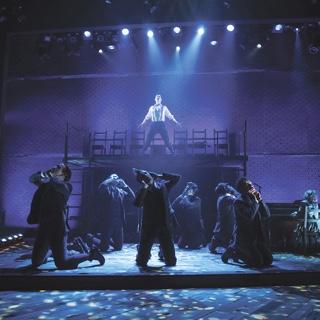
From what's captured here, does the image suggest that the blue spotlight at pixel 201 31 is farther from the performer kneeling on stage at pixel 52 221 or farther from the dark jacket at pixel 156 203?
the performer kneeling on stage at pixel 52 221

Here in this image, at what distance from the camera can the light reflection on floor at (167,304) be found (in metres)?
3.80

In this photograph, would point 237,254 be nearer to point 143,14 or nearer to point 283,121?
point 143,14

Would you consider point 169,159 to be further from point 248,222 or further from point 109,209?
point 248,222

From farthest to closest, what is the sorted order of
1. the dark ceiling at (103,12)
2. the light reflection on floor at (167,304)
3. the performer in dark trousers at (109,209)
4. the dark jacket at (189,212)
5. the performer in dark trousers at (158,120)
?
the performer in dark trousers at (158,120) → the dark jacket at (189,212) → the dark ceiling at (103,12) → the performer in dark trousers at (109,209) → the light reflection on floor at (167,304)

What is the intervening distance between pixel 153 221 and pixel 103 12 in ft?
17.7

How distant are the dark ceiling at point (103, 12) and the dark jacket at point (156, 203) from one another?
4.30m

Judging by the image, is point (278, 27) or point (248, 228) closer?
point (248, 228)

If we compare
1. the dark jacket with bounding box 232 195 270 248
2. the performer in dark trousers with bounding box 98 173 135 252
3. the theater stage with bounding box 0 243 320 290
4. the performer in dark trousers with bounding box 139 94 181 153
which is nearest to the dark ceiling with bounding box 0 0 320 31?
the performer in dark trousers with bounding box 139 94 181 153

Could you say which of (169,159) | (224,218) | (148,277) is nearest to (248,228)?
(224,218)

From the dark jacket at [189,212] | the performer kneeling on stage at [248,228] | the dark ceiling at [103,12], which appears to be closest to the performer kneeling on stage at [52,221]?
the performer kneeling on stage at [248,228]

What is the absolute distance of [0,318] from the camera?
362 centimetres

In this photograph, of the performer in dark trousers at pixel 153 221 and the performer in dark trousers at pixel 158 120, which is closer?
the performer in dark trousers at pixel 153 221

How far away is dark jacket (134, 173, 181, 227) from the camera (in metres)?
6.14

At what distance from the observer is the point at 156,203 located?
6.23 m
